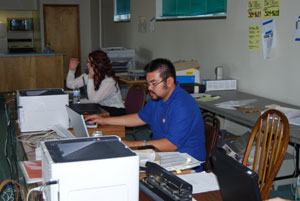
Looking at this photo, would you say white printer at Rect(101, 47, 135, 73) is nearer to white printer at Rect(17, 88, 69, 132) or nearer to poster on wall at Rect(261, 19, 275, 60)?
poster on wall at Rect(261, 19, 275, 60)

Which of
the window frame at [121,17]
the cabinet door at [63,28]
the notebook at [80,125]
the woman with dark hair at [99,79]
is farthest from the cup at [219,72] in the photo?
the cabinet door at [63,28]

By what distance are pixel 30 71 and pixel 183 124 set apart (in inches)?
205

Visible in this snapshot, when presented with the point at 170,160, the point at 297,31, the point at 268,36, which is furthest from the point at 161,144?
the point at 268,36

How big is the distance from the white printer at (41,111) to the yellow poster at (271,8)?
2.05 meters

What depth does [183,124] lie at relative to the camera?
2.36 meters

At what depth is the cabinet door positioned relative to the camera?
934 cm

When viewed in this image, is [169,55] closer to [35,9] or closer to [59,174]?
[59,174]

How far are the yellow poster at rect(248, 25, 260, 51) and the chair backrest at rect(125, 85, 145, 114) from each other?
1.17 m

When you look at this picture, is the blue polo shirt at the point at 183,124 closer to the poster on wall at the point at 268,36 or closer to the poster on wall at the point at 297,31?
the poster on wall at the point at 297,31

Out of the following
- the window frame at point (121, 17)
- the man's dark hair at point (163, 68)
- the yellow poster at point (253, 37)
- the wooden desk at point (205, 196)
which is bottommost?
the wooden desk at point (205, 196)

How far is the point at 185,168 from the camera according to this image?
1926 millimetres

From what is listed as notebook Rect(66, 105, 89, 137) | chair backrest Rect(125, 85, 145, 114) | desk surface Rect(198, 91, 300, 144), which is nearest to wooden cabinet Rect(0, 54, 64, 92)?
chair backrest Rect(125, 85, 145, 114)

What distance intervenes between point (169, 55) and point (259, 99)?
2227mm

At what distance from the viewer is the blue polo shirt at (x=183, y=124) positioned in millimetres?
2354
